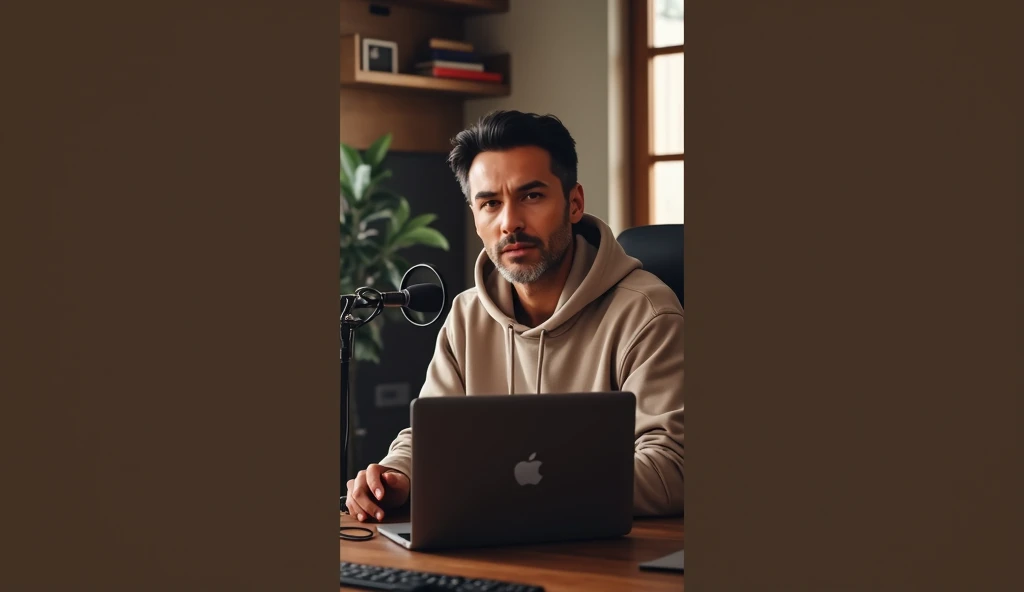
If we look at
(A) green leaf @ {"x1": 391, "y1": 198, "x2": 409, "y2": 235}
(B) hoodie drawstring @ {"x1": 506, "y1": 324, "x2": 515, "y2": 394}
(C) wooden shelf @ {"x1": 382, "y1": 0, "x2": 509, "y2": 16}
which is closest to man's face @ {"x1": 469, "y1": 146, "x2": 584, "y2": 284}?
(B) hoodie drawstring @ {"x1": 506, "y1": 324, "x2": 515, "y2": 394}

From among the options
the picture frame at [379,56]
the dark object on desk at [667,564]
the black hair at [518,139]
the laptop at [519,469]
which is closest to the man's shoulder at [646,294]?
the black hair at [518,139]

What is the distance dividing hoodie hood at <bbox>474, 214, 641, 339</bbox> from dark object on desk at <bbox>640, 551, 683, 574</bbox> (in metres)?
0.86

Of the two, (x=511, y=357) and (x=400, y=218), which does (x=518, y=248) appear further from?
(x=400, y=218)

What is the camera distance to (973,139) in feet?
2.17

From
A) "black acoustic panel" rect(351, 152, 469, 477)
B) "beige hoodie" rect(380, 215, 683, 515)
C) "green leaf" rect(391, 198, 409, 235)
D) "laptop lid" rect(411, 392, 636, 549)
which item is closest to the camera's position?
"laptop lid" rect(411, 392, 636, 549)

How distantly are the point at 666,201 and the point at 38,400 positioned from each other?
13.8 ft

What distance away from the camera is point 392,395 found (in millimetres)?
4684

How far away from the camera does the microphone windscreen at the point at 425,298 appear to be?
1798mm

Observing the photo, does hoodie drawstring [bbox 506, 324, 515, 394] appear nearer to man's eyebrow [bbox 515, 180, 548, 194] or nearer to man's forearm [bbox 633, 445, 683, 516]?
man's eyebrow [bbox 515, 180, 548, 194]

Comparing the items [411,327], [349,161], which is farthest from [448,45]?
[411,327]

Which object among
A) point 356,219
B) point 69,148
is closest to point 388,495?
point 69,148

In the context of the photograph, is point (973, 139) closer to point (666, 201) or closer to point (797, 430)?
point (797, 430)

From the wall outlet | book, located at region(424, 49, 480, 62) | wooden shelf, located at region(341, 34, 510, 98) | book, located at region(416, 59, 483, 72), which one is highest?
book, located at region(424, 49, 480, 62)

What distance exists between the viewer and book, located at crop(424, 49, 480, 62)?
15.7 ft
